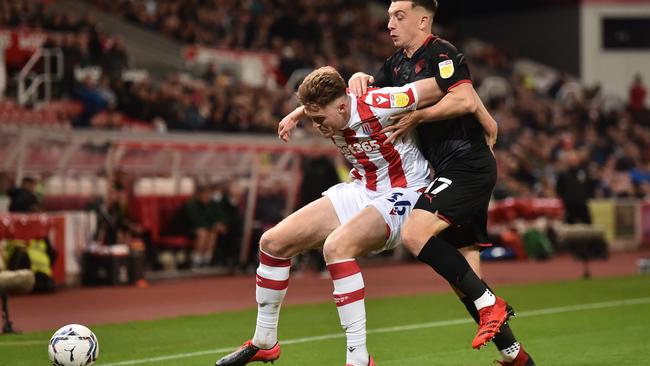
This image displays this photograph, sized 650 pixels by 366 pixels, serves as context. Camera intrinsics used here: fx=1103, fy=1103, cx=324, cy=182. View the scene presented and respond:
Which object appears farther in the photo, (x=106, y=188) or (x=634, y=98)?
(x=634, y=98)

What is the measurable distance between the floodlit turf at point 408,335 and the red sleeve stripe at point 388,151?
185cm

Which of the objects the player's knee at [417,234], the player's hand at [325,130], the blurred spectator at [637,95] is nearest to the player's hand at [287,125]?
the player's hand at [325,130]

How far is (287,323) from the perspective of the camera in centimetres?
1144

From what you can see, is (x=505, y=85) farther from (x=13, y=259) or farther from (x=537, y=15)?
(x=13, y=259)

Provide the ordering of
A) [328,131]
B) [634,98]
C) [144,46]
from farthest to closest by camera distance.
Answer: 1. [634,98]
2. [144,46]
3. [328,131]

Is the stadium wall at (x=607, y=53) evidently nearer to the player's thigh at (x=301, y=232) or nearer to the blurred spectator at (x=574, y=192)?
the blurred spectator at (x=574, y=192)

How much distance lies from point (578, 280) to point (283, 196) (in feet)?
17.9

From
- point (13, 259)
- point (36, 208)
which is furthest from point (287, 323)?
point (36, 208)

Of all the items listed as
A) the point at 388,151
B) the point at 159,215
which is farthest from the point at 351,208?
the point at 159,215

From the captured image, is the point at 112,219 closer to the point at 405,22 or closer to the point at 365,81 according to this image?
the point at 365,81

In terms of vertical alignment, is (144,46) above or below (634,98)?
above

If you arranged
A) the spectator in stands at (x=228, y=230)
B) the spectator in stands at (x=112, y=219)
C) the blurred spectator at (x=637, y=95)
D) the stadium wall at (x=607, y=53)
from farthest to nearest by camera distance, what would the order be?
the stadium wall at (x=607, y=53)
the blurred spectator at (x=637, y=95)
the spectator in stands at (x=228, y=230)
the spectator in stands at (x=112, y=219)

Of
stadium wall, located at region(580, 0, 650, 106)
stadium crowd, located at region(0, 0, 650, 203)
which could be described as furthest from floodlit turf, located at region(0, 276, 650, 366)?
stadium wall, located at region(580, 0, 650, 106)

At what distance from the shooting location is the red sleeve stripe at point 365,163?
22.7 feet
